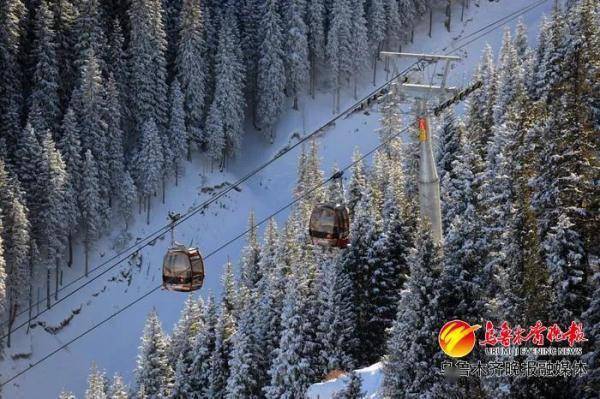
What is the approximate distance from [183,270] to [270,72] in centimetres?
5709

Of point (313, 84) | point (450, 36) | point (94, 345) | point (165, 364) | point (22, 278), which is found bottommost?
point (165, 364)

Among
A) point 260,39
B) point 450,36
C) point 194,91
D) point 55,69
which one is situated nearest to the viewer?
point 55,69

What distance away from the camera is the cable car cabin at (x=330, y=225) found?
29156mm

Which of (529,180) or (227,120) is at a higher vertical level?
(227,120)

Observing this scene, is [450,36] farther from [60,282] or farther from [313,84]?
[60,282]

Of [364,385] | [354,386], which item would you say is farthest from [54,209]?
[354,386]

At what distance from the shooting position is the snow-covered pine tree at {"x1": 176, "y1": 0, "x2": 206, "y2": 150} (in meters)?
79.4

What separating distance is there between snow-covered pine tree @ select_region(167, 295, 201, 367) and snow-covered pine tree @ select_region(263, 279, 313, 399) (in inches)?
352

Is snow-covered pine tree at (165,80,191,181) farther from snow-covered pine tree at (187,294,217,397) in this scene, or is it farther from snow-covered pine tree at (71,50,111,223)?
snow-covered pine tree at (187,294,217,397)

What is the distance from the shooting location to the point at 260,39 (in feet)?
283

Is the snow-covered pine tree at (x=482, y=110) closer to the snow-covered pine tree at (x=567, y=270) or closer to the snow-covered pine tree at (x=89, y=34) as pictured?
the snow-covered pine tree at (x=567, y=270)

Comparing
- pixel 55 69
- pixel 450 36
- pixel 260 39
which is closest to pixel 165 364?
pixel 55 69

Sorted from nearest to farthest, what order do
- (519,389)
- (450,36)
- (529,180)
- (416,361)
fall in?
(519,389), (529,180), (416,361), (450,36)

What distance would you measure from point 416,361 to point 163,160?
48350 mm
